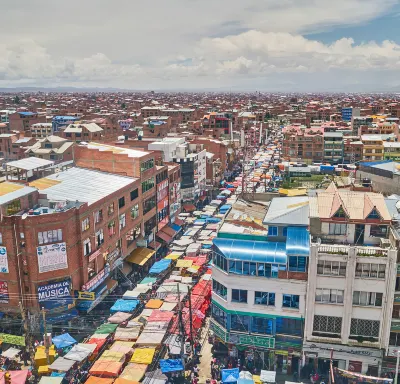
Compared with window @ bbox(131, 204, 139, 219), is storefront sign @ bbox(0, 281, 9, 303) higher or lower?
lower

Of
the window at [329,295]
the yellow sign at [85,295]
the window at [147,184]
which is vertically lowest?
the yellow sign at [85,295]

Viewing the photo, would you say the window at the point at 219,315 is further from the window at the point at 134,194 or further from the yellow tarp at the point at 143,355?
the window at the point at 134,194

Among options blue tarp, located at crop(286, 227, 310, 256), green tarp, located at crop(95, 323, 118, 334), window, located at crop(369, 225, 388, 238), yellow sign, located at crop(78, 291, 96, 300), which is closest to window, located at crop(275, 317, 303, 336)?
blue tarp, located at crop(286, 227, 310, 256)

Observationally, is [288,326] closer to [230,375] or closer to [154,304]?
[230,375]

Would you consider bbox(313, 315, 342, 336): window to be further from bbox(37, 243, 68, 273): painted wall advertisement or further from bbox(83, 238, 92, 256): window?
bbox(37, 243, 68, 273): painted wall advertisement

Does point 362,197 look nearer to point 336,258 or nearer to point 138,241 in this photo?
point 336,258

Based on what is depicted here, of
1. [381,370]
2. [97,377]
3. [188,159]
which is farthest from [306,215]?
[188,159]

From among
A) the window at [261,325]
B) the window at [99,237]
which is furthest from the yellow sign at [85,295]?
the window at [261,325]
